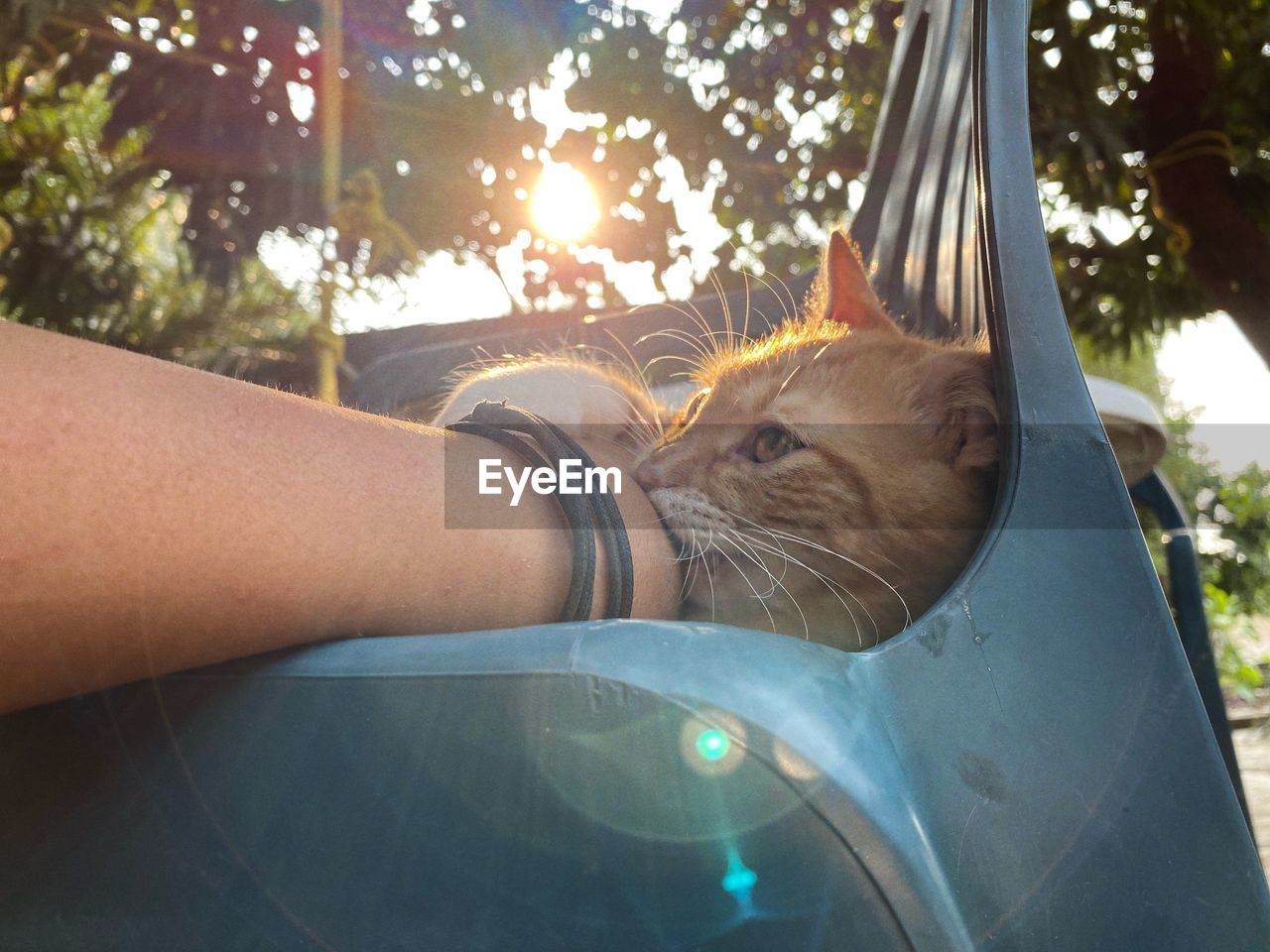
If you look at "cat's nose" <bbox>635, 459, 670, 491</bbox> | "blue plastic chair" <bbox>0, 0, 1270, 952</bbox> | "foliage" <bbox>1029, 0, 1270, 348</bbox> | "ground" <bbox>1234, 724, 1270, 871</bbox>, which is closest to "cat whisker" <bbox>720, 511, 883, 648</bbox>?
"cat's nose" <bbox>635, 459, 670, 491</bbox>

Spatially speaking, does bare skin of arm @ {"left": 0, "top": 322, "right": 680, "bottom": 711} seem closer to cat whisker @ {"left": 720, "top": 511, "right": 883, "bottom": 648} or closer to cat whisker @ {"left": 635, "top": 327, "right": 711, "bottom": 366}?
cat whisker @ {"left": 720, "top": 511, "right": 883, "bottom": 648}

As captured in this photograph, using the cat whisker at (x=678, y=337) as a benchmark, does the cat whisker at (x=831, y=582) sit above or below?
below

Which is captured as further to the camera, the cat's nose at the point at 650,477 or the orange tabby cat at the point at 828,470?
the cat's nose at the point at 650,477

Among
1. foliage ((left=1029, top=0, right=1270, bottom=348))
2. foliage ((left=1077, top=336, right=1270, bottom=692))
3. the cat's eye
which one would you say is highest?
foliage ((left=1029, top=0, right=1270, bottom=348))

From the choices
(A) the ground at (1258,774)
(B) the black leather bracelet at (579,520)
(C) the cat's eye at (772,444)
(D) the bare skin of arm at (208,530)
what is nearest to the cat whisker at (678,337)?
(C) the cat's eye at (772,444)

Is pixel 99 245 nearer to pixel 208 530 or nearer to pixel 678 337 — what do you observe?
pixel 678 337

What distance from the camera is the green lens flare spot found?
400 mm

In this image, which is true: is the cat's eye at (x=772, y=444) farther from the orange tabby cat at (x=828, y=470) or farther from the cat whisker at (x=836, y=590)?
the cat whisker at (x=836, y=590)

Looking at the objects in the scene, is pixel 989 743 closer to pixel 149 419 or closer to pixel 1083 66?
pixel 149 419

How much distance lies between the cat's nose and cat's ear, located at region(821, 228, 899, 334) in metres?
0.39

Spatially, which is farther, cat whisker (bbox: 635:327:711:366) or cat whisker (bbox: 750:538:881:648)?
cat whisker (bbox: 635:327:711:366)

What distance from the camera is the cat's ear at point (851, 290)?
49.6 inches

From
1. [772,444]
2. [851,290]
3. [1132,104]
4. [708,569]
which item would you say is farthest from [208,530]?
[1132,104]

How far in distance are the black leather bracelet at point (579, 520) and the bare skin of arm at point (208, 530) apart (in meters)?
0.01
